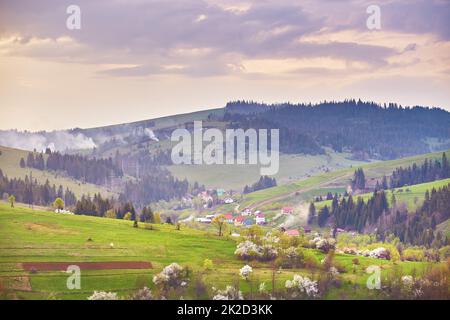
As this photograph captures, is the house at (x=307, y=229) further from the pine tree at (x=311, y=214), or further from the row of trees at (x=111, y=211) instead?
the row of trees at (x=111, y=211)

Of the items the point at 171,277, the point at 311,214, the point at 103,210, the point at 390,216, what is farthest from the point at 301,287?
the point at 311,214

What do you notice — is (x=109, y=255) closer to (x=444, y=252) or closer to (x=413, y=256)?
(x=413, y=256)

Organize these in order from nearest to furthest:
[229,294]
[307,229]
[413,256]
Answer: [229,294] < [413,256] < [307,229]

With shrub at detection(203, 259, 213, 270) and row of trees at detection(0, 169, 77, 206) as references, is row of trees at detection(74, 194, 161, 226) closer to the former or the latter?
shrub at detection(203, 259, 213, 270)

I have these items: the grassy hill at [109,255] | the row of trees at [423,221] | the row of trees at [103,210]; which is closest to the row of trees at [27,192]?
the row of trees at [103,210]

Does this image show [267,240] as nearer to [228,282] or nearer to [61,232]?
[228,282]

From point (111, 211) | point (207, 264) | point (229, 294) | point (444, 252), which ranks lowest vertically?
point (444, 252)
